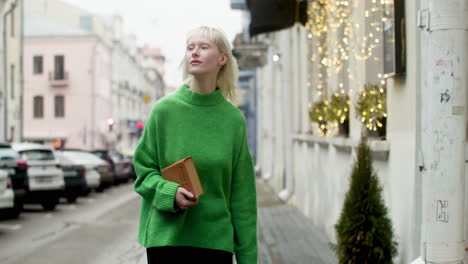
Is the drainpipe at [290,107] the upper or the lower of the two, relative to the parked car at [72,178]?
upper

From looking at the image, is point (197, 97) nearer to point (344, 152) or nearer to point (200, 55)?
point (200, 55)

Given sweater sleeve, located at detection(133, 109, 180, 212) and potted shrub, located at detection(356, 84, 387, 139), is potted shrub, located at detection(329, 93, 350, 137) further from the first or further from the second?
sweater sleeve, located at detection(133, 109, 180, 212)

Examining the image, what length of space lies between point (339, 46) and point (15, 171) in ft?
22.9

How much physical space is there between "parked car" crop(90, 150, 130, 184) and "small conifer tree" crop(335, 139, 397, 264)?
846 inches

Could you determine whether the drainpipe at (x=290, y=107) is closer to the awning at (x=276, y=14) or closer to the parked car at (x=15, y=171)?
the awning at (x=276, y=14)

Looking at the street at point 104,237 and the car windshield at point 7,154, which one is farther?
the car windshield at point 7,154

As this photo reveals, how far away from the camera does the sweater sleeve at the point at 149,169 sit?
9.55 ft

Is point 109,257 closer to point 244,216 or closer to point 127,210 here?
point 244,216

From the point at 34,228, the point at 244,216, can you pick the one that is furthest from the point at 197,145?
the point at 34,228

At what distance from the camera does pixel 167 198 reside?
9.41 ft

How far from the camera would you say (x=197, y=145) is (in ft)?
9.78

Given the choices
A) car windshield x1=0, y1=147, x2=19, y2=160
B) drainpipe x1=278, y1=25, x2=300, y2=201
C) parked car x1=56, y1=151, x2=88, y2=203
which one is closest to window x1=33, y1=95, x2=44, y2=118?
parked car x1=56, y1=151, x2=88, y2=203

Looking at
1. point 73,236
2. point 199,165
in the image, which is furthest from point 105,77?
point 199,165

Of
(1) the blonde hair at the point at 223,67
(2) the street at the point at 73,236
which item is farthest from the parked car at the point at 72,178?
(1) the blonde hair at the point at 223,67
